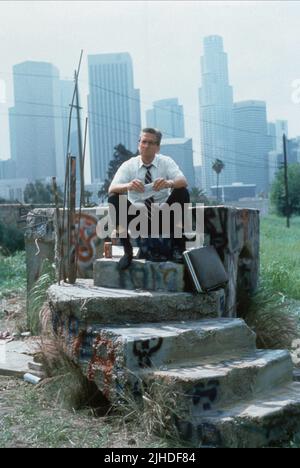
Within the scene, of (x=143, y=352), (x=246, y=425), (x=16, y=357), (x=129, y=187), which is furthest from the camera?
(x=16, y=357)

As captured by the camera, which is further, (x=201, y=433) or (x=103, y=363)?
(x=103, y=363)

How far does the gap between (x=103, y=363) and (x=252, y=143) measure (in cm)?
3979

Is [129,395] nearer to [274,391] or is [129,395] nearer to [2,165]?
[274,391]

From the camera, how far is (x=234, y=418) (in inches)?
144

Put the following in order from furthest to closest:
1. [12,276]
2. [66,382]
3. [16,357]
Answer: [12,276] → [16,357] → [66,382]

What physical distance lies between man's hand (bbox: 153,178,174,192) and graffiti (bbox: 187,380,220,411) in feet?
5.88

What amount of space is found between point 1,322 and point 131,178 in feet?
15.1

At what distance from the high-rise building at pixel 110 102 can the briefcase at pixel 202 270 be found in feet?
72.6

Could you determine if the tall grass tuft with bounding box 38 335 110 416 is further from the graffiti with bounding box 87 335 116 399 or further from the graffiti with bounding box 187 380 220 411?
the graffiti with bounding box 187 380 220 411

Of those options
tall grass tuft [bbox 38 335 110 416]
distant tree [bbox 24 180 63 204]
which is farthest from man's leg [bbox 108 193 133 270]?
distant tree [bbox 24 180 63 204]

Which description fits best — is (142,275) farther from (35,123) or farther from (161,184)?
(35,123)

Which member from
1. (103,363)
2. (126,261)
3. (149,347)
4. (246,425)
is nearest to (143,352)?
(149,347)

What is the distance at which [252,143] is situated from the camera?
42.7 meters

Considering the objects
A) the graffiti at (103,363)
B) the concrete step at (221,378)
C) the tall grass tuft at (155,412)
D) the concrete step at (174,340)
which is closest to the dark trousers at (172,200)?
the concrete step at (174,340)
